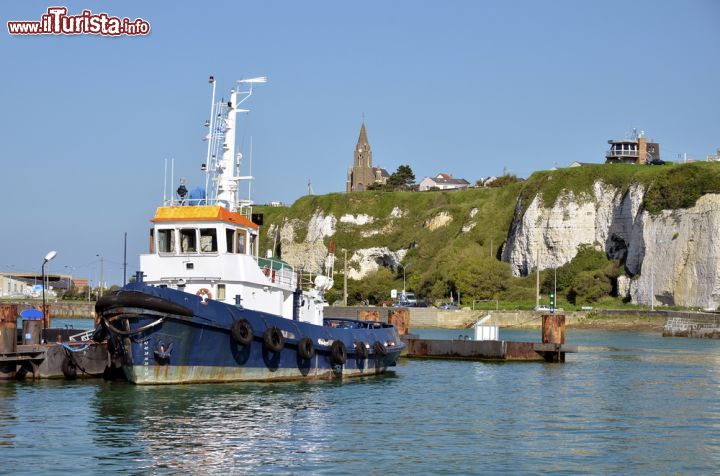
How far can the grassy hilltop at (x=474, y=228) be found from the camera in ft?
305

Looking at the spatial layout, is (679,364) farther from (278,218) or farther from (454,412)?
(278,218)

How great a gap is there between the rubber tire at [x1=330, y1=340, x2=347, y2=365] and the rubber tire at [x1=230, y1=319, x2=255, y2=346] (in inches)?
165

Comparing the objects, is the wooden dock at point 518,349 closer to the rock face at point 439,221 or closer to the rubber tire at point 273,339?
the rubber tire at point 273,339

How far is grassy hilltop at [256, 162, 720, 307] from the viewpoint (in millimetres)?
93000

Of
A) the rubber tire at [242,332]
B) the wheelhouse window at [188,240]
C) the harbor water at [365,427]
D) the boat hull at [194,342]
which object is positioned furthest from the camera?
the wheelhouse window at [188,240]

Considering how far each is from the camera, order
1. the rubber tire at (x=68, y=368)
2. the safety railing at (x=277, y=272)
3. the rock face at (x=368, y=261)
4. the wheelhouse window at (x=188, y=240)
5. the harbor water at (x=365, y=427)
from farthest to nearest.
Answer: the rock face at (x=368, y=261) < the safety railing at (x=277, y=272) < the rubber tire at (x=68, y=368) < the wheelhouse window at (x=188, y=240) < the harbor water at (x=365, y=427)

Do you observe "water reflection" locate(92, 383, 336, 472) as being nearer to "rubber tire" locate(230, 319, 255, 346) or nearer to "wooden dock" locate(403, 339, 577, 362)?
"rubber tire" locate(230, 319, 255, 346)

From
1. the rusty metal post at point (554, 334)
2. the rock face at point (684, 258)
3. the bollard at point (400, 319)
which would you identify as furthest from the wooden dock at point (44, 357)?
the rock face at point (684, 258)

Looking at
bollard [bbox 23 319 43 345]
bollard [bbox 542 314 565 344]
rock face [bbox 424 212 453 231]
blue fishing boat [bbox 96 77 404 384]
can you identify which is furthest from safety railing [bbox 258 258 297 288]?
rock face [bbox 424 212 453 231]

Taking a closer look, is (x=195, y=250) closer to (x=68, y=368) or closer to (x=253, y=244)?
(x=253, y=244)

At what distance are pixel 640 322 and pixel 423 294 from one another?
35.4 meters

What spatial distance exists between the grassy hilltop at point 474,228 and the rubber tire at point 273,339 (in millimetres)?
66773

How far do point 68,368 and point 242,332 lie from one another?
18.3ft

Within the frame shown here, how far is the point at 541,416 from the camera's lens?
25.0 meters
